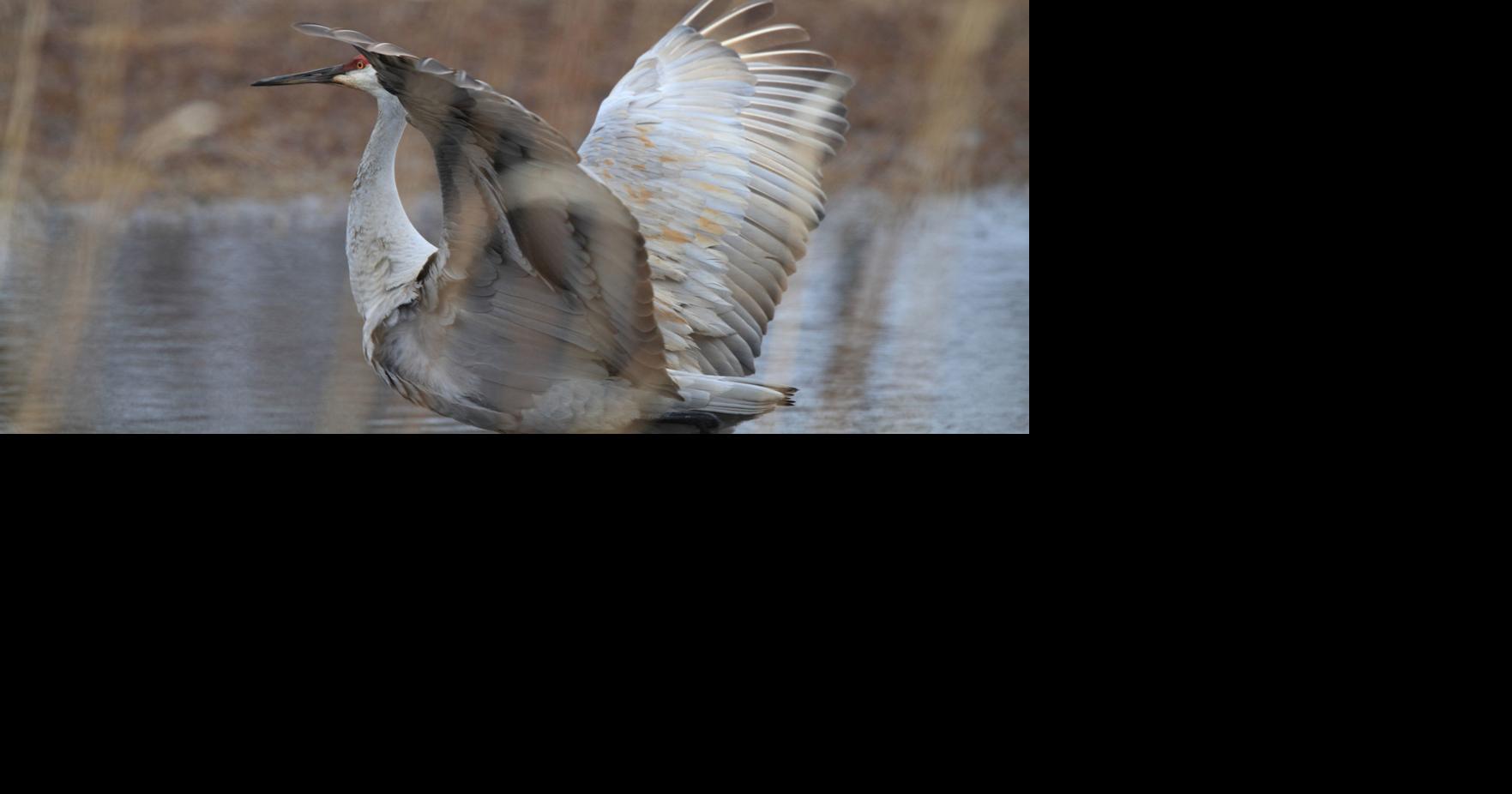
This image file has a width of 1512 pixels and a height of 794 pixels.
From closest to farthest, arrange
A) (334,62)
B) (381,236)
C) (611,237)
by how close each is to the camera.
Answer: (611,237) → (381,236) → (334,62)

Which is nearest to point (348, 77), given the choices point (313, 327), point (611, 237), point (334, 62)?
point (313, 327)

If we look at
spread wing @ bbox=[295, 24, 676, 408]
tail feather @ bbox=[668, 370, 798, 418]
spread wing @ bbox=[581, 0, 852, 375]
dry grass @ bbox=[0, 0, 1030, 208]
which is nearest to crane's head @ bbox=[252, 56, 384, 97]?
dry grass @ bbox=[0, 0, 1030, 208]

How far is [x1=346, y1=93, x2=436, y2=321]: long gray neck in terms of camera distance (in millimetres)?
2664

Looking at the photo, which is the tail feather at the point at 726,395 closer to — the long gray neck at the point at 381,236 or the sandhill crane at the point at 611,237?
the sandhill crane at the point at 611,237

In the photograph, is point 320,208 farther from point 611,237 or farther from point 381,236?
point 611,237

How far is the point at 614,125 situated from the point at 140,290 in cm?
111

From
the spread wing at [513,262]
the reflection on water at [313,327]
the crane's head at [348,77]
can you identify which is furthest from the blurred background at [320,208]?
the spread wing at [513,262]

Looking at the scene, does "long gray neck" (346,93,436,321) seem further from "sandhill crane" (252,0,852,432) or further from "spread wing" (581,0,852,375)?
Answer: "spread wing" (581,0,852,375)

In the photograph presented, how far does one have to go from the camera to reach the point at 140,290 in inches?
128

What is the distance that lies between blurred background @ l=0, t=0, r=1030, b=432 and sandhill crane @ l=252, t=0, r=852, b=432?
0.23 metres

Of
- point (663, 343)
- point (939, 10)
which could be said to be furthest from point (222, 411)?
point (939, 10)

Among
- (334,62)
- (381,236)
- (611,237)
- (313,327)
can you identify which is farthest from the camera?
(334,62)

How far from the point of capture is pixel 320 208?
3742mm

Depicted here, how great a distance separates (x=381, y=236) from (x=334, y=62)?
114cm
